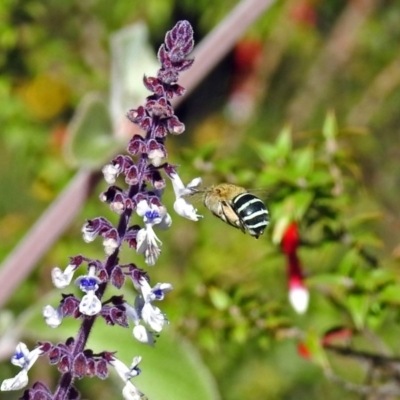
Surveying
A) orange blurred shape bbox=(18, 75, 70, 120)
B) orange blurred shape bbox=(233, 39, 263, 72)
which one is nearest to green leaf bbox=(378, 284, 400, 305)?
orange blurred shape bbox=(18, 75, 70, 120)

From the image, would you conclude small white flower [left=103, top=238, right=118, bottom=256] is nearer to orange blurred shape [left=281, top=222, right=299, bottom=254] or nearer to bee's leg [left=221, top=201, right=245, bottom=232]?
bee's leg [left=221, top=201, right=245, bottom=232]

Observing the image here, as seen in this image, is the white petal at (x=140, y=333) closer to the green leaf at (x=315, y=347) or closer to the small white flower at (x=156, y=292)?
the small white flower at (x=156, y=292)

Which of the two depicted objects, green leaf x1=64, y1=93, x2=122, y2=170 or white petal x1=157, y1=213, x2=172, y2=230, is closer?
white petal x1=157, y1=213, x2=172, y2=230

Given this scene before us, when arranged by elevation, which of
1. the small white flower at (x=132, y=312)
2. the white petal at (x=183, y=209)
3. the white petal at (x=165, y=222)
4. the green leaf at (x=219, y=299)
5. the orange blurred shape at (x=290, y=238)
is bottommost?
the small white flower at (x=132, y=312)

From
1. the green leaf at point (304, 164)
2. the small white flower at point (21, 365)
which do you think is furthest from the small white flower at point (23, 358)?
the green leaf at point (304, 164)

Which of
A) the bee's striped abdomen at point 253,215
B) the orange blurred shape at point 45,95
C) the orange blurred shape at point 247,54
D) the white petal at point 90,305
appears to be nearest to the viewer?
the white petal at point 90,305

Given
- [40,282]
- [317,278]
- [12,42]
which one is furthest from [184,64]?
[40,282]
